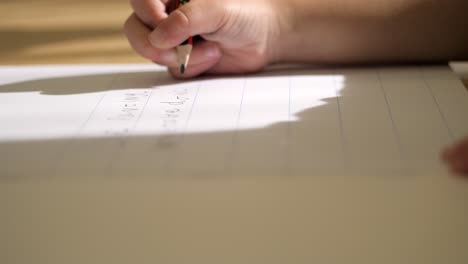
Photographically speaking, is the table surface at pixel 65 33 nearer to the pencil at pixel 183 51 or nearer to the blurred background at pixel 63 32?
the blurred background at pixel 63 32

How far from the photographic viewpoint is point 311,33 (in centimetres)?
81

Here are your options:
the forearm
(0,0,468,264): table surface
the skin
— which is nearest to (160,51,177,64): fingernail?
the skin

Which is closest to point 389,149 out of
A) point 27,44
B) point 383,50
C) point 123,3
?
point 383,50

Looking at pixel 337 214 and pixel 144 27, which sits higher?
pixel 144 27

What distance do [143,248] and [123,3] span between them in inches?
32.3

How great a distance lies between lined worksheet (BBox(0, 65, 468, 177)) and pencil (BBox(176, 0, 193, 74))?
0.07 ft

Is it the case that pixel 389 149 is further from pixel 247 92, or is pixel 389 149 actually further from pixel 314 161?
pixel 247 92

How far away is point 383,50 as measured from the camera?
789 millimetres

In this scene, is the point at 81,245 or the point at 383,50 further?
the point at 383,50

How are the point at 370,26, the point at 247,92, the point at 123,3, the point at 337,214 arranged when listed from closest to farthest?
the point at 337,214 < the point at 247,92 < the point at 370,26 < the point at 123,3

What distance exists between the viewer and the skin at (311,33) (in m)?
0.77

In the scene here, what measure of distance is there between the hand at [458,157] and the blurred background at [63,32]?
53 cm

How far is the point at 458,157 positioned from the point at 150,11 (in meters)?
0.43

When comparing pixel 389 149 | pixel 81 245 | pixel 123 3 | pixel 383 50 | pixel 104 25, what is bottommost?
pixel 81 245
